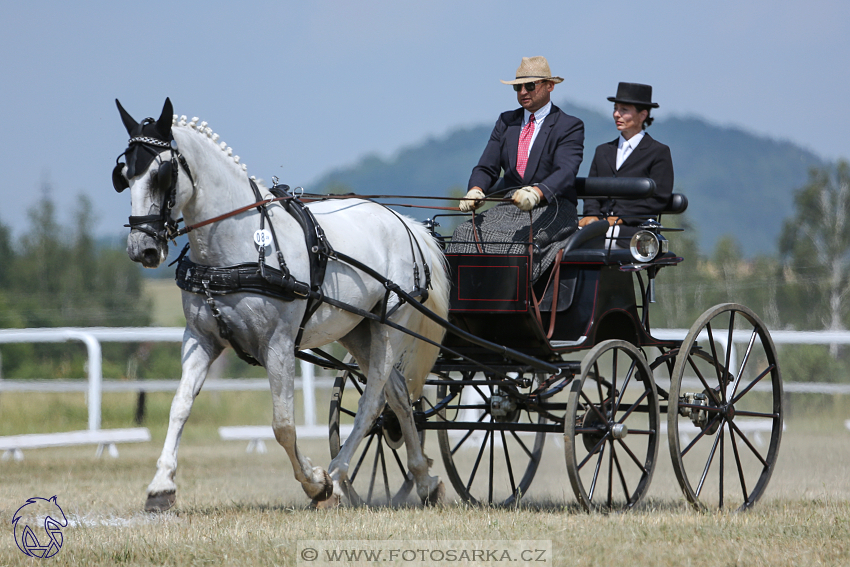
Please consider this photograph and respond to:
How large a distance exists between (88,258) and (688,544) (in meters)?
48.1

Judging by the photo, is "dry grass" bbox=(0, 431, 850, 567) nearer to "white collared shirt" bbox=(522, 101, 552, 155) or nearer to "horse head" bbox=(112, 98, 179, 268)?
"horse head" bbox=(112, 98, 179, 268)

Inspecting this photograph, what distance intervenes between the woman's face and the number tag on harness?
2.94 meters

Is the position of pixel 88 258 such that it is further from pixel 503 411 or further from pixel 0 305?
pixel 503 411

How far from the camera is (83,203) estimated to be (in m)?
54.6

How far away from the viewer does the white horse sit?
5.10 meters

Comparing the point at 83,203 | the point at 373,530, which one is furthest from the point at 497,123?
the point at 83,203

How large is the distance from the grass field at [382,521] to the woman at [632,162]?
1887 millimetres

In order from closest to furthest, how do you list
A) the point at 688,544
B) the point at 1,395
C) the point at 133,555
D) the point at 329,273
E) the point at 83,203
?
1. the point at 133,555
2. the point at 688,544
3. the point at 329,273
4. the point at 1,395
5. the point at 83,203

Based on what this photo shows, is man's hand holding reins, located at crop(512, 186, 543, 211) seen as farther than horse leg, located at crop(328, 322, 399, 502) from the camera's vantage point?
No

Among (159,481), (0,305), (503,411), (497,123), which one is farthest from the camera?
(0,305)

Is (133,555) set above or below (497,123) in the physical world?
below

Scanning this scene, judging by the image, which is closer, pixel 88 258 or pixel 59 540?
pixel 59 540

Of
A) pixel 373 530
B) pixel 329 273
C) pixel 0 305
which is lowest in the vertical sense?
pixel 0 305

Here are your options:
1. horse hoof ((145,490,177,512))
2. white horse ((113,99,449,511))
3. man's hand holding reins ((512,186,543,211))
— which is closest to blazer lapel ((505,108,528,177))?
man's hand holding reins ((512,186,543,211))
